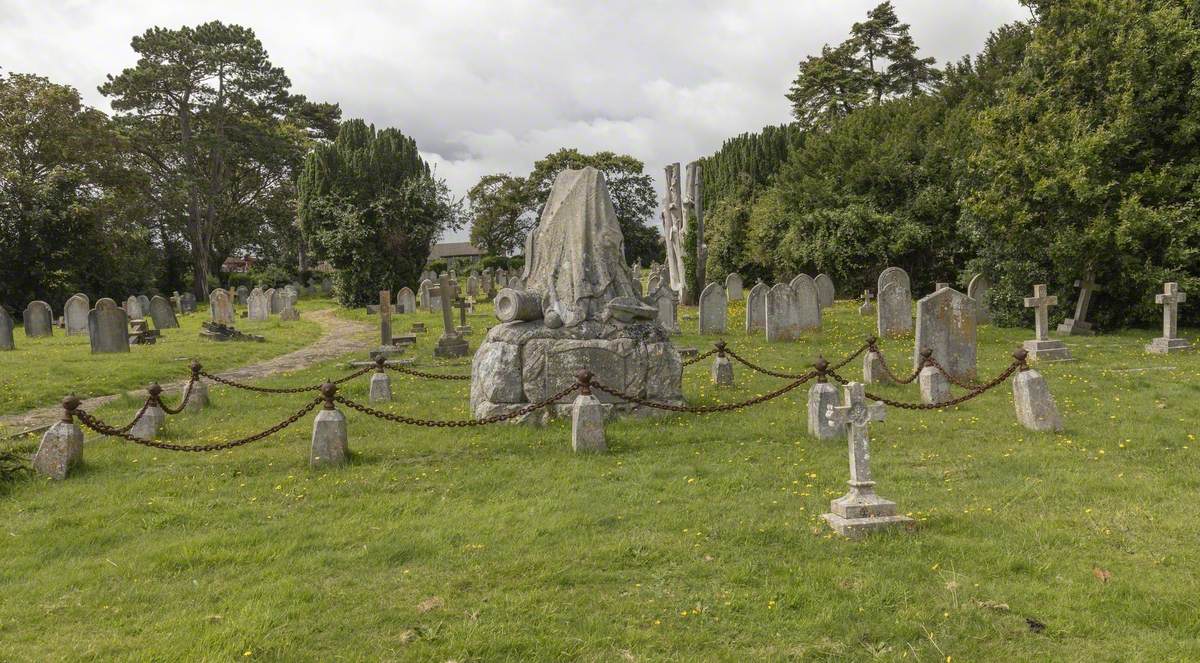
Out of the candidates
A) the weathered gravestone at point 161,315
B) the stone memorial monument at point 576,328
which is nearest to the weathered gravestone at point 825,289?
the stone memorial monument at point 576,328

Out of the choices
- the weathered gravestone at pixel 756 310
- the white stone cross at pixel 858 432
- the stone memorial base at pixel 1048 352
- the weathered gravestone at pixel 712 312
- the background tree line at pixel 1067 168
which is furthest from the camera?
the weathered gravestone at pixel 712 312

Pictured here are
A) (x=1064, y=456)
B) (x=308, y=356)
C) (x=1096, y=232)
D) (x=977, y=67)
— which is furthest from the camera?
(x=977, y=67)

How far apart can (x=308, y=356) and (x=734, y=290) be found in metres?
17.9

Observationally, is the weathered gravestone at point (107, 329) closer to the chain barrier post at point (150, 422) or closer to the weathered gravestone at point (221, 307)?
the weathered gravestone at point (221, 307)

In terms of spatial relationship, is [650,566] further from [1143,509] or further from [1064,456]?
[1064,456]

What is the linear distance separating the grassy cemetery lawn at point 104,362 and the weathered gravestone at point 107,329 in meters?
0.31

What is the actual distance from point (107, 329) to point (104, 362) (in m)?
2.16

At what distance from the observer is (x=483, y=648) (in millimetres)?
3959

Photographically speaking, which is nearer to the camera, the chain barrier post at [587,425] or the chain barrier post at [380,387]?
the chain barrier post at [587,425]

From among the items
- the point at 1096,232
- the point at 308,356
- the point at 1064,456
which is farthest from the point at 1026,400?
the point at 308,356

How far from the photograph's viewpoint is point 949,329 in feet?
37.3

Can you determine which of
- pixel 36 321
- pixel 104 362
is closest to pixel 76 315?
pixel 36 321

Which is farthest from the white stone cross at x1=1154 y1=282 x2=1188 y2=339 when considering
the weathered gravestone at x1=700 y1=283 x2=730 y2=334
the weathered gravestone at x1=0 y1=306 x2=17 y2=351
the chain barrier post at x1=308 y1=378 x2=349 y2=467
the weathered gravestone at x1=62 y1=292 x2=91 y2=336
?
the weathered gravestone at x1=62 y1=292 x2=91 y2=336

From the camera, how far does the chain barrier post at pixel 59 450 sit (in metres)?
7.43
